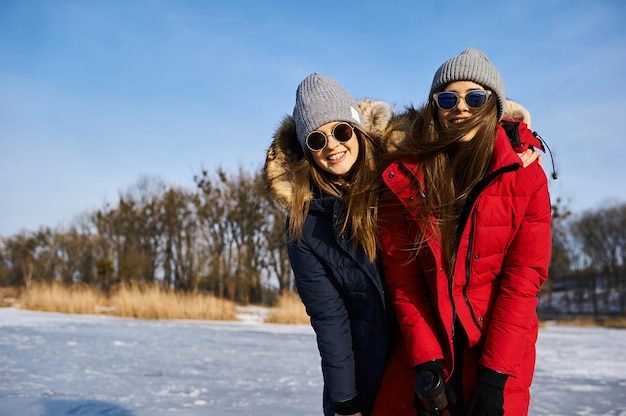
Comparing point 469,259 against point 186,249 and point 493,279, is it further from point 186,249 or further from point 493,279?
point 186,249

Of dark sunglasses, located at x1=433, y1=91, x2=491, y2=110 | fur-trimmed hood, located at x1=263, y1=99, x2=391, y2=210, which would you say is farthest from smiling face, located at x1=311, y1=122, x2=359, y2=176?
dark sunglasses, located at x1=433, y1=91, x2=491, y2=110

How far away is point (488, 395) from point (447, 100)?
902 millimetres

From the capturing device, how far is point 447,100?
1.63 metres

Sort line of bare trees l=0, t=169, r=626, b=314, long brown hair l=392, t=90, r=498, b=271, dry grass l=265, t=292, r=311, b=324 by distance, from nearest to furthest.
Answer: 1. long brown hair l=392, t=90, r=498, b=271
2. dry grass l=265, t=292, r=311, b=324
3. line of bare trees l=0, t=169, r=626, b=314

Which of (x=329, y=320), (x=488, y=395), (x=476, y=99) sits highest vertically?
(x=476, y=99)

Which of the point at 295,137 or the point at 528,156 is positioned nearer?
the point at 528,156

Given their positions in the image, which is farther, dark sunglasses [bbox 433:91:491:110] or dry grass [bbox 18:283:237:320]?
dry grass [bbox 18:283:237:320]

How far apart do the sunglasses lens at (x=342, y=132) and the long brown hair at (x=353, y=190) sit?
7 centimetres

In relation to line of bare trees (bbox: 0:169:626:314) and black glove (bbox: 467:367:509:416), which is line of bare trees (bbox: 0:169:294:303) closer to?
line of bare trees (bbox: 0:169:626:314)

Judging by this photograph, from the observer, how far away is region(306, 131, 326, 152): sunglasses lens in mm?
1835

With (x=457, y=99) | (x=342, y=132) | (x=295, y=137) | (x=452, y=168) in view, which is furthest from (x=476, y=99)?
(x=295, y=137)

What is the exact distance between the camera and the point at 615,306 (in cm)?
3369

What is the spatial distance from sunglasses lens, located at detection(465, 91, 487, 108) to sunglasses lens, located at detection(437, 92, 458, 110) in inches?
1.8

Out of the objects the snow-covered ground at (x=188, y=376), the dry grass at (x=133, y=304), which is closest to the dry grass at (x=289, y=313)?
the dry grass at (x=133, y=304)
